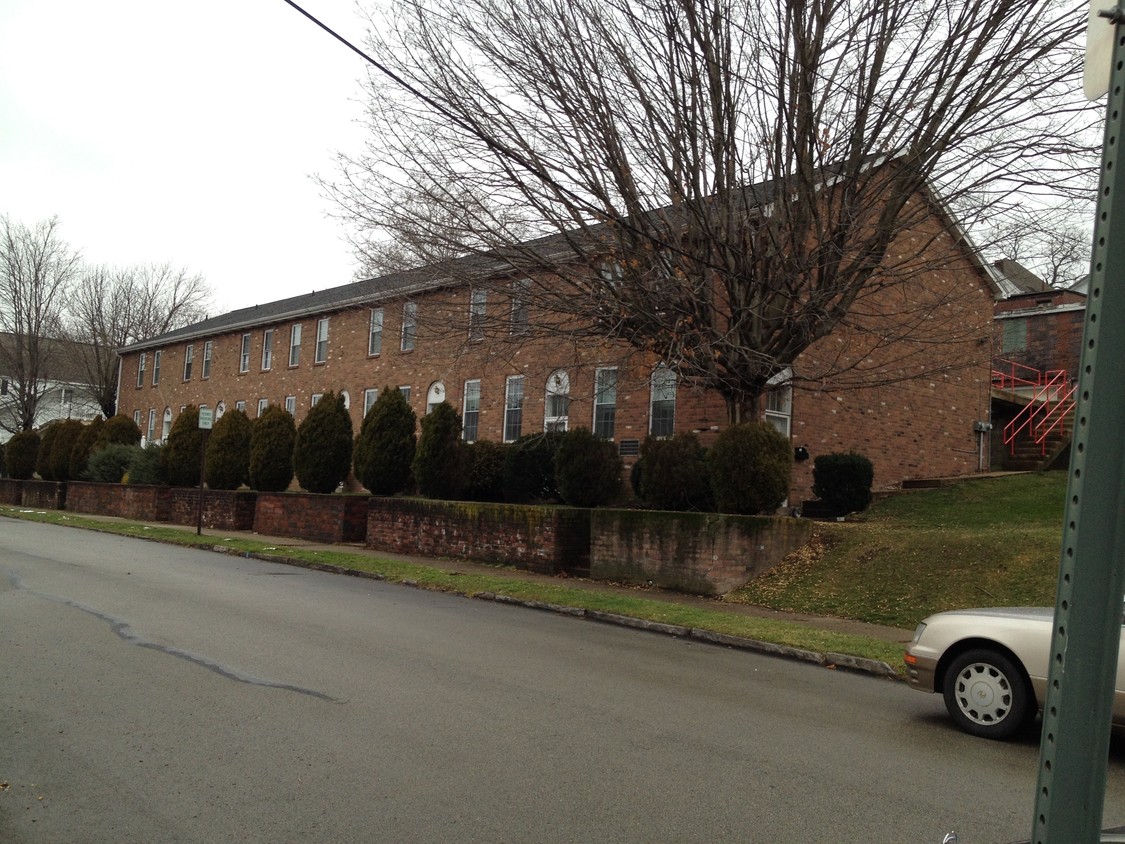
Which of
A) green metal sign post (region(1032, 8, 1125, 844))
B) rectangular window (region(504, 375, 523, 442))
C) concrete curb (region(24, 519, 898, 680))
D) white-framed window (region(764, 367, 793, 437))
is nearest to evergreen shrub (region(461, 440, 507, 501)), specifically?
rectangular window (region(504, 375, 523, 442))

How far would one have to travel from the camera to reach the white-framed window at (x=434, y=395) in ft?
100

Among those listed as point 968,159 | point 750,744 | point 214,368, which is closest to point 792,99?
point 968,159

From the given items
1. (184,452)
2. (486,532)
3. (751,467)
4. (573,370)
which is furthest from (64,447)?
(751,467)

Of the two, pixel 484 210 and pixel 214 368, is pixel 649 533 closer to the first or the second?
pixel 484 210

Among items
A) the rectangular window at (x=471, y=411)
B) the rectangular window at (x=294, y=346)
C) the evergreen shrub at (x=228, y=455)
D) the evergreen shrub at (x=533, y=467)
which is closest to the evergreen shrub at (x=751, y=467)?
the evergreen shrub at (x=533, y=467)

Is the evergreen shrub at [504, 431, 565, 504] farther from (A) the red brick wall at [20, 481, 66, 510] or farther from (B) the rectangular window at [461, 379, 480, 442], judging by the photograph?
(A) the red brick wall at [20, 481, 66, 510]

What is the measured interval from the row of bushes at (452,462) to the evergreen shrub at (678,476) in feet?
0.07

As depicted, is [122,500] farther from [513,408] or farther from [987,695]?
[987,695]

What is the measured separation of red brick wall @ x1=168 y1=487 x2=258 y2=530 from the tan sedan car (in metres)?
23.0

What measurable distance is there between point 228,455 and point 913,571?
22963mm

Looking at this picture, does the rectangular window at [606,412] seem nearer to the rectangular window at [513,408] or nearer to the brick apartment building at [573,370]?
the brick apartment building at [573,370]

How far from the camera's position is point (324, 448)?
85.8 ft

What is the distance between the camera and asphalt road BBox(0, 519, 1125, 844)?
191 inches

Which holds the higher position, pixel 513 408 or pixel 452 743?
pixel 513 408
